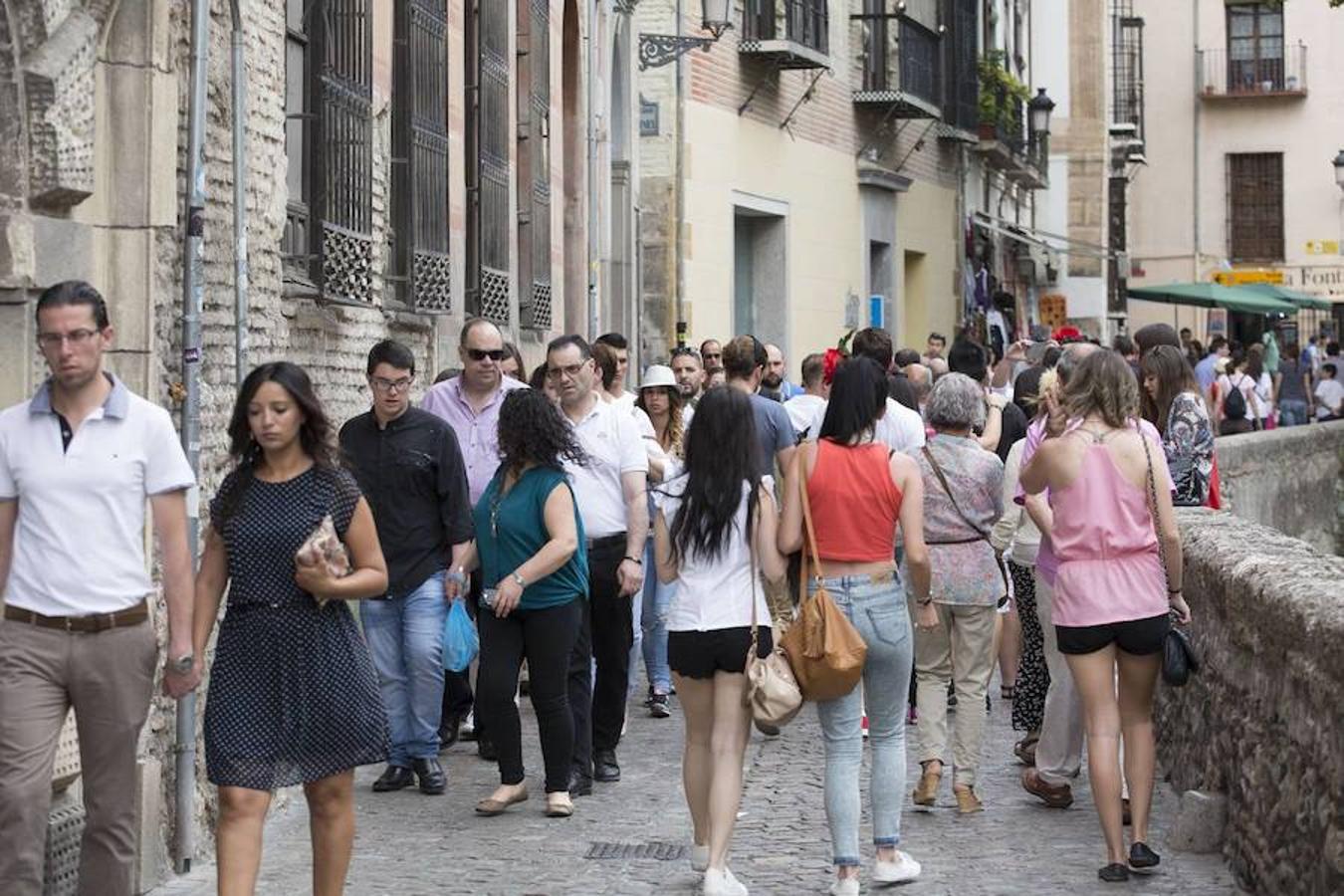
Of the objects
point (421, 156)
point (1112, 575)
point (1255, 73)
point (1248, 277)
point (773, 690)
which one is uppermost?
point (1255, 73)

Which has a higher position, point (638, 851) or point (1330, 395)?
point (1330, 395)

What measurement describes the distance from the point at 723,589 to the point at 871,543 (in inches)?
20.3

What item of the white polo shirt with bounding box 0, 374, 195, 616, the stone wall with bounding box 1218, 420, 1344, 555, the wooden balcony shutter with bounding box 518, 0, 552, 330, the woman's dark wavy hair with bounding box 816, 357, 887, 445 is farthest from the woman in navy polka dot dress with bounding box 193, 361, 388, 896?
the stone wall with bounding box 1218, 420, 1344, 555

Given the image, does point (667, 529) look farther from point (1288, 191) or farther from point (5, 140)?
point (1288, 191)

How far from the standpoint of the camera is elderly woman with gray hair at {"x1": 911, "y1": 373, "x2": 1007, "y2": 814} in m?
9.78

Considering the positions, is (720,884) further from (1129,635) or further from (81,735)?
(81,735)

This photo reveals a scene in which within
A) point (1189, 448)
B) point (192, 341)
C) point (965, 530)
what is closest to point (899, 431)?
point (1189, 448)

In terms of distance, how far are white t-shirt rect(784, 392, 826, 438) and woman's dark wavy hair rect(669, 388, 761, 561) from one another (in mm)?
4921

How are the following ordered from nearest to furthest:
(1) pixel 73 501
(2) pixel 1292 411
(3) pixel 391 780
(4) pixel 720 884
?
1. (1) pixel 73 501
2. (4) pixel 720 884
3. (3) pixel 391 780
4. (2) pixel 1292 411

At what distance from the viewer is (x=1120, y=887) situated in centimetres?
830

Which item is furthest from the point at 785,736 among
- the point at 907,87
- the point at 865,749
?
the point at 907,87

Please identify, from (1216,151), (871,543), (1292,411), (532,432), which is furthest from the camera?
(1216,151)

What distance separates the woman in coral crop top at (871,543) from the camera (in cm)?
826

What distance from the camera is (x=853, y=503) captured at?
8.25m
